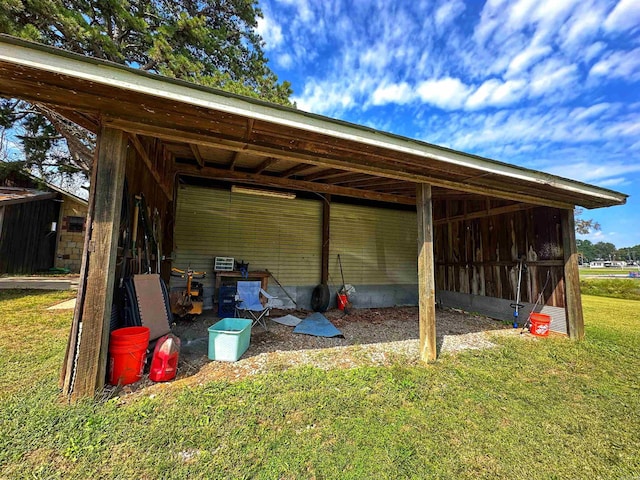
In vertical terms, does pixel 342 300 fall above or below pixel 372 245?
below

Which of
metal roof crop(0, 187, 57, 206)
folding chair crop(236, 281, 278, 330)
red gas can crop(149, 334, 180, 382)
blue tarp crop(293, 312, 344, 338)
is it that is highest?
metal roof crop(0, 187, 57, 206)

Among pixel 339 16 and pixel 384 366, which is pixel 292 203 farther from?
pixel 339 16

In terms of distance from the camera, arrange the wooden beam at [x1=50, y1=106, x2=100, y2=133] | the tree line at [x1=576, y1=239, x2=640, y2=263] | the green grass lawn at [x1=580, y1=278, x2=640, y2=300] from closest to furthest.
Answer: the wooden beam at [x1=50, y1=106, x2=100, y2=133] < the green grass lawn at [x1=580, y1=278, x2=640, y2=300] < the tree line at [x1=576, y1=239, x2=640, y2=263]

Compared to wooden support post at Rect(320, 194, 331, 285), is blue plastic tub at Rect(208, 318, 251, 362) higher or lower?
lower

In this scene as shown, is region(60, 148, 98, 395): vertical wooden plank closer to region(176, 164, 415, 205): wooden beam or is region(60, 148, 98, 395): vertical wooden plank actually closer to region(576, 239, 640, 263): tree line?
region(176, 164, 415, 205): wooden beam

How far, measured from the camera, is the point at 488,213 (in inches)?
232

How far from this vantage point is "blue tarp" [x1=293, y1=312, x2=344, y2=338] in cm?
436

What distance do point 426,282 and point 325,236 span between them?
3425mm

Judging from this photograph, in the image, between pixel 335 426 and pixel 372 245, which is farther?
pixel 372 245

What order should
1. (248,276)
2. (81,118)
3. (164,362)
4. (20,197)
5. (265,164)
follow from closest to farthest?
(81,118) → (164,362) → (265,164) → (248,276) → (20,197)

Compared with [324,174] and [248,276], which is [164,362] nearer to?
[248,276]

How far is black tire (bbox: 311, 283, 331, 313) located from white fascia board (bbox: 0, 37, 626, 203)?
4.08 metres

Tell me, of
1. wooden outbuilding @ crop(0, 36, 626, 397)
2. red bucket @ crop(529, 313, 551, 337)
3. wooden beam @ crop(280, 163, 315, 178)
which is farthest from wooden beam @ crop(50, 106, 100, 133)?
red bucket @ crop(529, 313, 551, 337)

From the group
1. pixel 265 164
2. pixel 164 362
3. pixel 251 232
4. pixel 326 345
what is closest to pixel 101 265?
pixel 164 362
